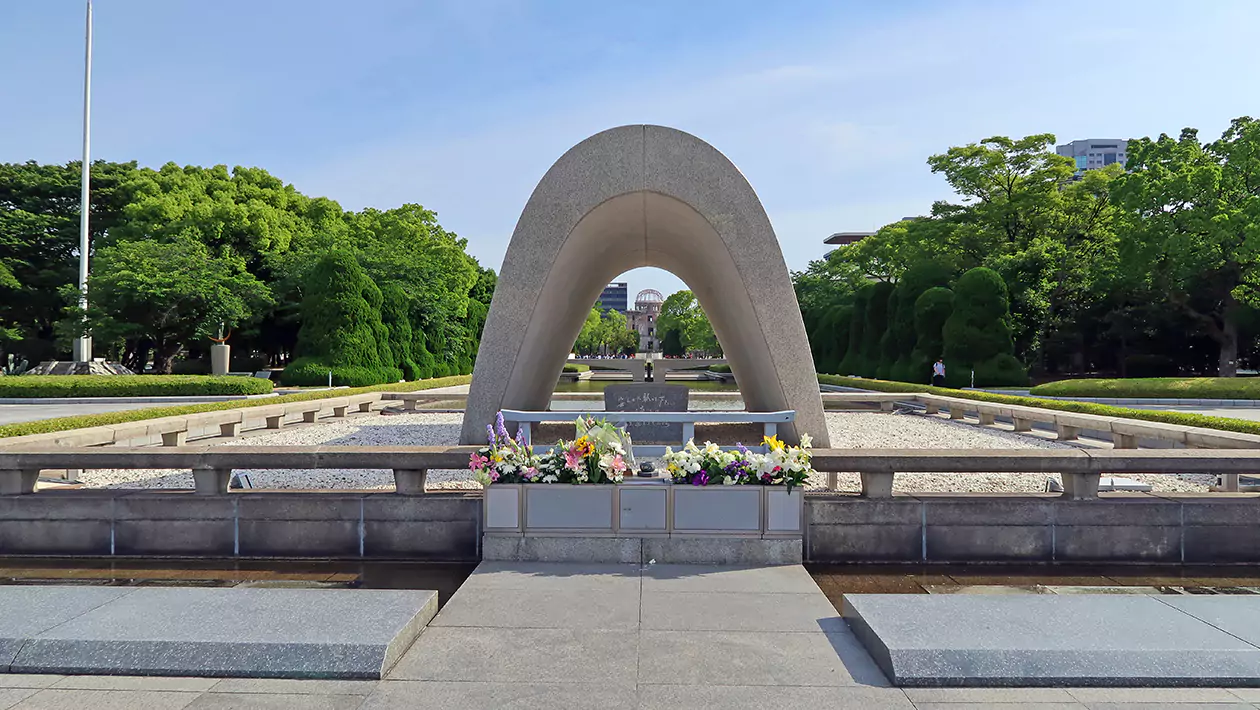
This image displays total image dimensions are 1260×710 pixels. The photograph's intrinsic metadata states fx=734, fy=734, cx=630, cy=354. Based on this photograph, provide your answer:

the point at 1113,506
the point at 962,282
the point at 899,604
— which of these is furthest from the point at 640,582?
the point at 962,282

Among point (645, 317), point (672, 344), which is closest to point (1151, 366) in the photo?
point (672, 344)

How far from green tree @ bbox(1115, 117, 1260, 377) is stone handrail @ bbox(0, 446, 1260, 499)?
1100 inches

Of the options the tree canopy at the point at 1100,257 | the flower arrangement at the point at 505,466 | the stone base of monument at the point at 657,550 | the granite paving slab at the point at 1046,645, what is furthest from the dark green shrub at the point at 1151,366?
the flower arrangement at the point at 505,466

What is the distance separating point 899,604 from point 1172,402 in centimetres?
2344

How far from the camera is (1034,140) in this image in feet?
124

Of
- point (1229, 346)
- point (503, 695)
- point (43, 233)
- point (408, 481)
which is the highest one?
point (43, 233)

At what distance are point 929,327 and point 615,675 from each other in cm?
3226

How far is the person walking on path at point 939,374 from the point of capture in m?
29.9

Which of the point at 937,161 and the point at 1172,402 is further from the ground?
the point at 937,161

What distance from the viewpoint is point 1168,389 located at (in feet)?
74.6

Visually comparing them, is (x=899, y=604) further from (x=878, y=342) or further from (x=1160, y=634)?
(x=878, y=342)

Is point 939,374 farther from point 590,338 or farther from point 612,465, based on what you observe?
point 590,338

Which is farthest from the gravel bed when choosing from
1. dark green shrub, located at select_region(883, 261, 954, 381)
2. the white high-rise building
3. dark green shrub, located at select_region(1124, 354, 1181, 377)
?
the white high-rise building

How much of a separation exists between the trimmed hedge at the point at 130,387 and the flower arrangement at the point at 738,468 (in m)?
20.9
